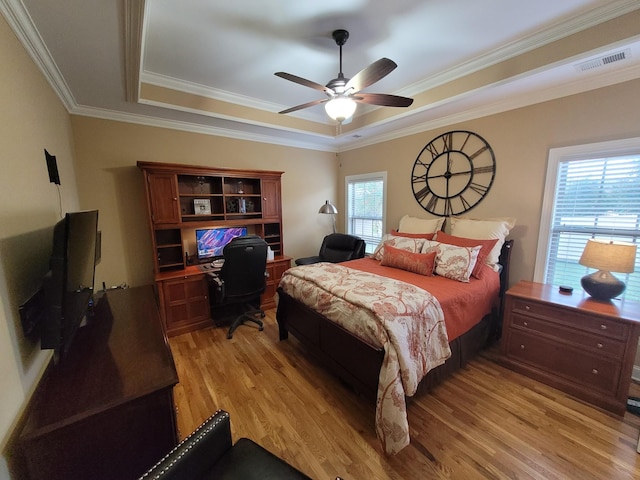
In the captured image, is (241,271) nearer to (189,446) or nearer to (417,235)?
(189,446)

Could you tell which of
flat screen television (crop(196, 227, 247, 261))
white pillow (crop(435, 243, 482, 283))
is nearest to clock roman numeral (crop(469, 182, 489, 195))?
white pillow (crop(435, 243, 482, 283))

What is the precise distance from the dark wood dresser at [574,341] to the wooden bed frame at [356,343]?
33cm

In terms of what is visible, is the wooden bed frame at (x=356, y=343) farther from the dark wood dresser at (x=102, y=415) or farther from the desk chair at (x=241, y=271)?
the dark wood dresser at (x=102, y=415)

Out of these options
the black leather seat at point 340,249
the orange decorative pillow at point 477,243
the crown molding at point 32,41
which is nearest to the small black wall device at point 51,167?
the crown molding at point 32,41

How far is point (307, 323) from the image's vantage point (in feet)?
7.92

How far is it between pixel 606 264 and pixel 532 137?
4.54 ft

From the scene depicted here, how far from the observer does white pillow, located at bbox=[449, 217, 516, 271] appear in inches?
103

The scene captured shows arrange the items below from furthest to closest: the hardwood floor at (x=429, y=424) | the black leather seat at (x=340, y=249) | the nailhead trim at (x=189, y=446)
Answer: the black leather seat at (x=340, y=249), the hardwood floor at (x=429, y=424), the nailhead trim at (x=189, y=446)

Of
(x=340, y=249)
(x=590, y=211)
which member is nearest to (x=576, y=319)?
(x=590, y=211)

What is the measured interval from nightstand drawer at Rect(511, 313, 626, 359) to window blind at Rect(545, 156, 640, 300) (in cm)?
67

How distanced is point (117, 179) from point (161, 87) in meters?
1.17

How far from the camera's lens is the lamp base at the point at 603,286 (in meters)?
2.00

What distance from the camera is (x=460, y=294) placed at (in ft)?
7.07

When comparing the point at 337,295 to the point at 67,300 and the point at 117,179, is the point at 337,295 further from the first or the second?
the point at 117,179
